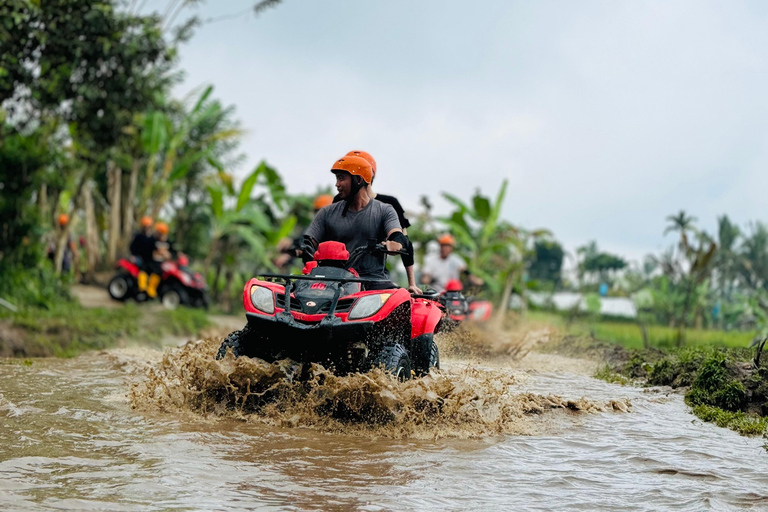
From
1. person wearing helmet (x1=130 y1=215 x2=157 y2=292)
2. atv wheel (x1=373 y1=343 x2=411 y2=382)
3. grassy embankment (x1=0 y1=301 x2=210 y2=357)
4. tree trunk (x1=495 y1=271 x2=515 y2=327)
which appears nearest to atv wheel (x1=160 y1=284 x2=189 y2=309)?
person wearing helmet (x1=130 y1=215 x2=157 y2=292)

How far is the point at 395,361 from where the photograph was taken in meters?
6.37

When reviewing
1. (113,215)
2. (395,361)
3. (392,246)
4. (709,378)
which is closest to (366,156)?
(392,246)

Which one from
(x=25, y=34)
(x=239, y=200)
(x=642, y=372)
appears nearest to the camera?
(x=642, y=372)

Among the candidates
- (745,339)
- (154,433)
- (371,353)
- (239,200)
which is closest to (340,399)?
(371,353)

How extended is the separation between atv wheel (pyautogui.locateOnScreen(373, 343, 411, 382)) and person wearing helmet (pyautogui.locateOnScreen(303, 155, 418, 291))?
1.96ft

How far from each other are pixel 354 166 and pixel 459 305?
16.9 ft

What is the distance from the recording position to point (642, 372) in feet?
33.0

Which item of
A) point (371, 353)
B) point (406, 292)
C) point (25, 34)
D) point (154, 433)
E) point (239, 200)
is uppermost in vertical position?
point (25, 34)

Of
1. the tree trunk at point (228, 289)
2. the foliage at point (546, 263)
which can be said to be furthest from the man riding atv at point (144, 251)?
the foliage at point (546, 263)

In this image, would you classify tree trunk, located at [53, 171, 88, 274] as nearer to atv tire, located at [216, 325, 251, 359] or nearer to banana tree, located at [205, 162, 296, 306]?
banana tree, located at [205, 162, 296, 306]

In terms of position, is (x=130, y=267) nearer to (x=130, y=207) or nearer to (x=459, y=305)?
(x=130, y=207)

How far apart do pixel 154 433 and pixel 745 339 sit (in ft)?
39.1

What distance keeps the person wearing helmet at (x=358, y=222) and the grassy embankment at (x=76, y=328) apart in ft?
20.5

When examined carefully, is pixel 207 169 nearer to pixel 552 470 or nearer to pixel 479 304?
pixel 479 304
